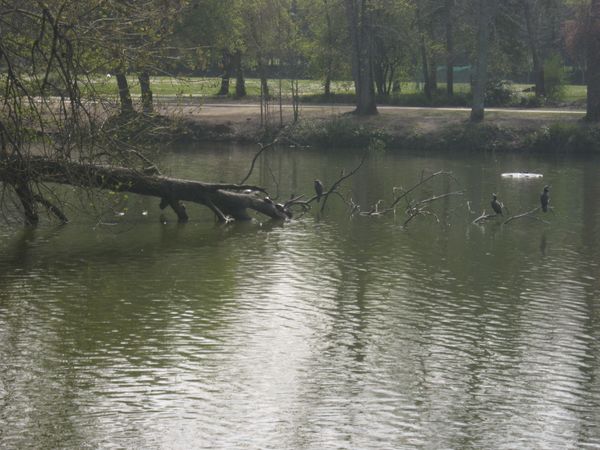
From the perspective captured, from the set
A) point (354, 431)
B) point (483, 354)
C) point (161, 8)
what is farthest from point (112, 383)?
point (161, 8)

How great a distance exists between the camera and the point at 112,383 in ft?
51.5

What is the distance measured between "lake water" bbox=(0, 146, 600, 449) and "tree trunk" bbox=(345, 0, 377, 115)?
24.3m

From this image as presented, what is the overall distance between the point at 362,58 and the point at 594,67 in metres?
11.3

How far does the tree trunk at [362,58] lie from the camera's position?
2181 inches

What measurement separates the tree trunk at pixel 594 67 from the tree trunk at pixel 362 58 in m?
10.3

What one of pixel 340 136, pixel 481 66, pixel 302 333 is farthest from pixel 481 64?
pixel 302 333

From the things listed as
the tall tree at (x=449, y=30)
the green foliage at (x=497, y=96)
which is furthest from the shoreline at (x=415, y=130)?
the tall tree at (x=449, y=30)

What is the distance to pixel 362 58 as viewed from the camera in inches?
2229

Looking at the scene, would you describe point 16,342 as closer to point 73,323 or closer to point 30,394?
point 73,323

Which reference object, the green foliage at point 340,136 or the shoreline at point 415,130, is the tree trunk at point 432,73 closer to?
the shoreline at point 415,130

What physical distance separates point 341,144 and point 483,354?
35.0 metres

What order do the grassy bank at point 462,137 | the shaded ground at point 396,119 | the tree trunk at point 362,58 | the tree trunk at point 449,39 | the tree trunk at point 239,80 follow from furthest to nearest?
the tree trunk at point 239,80 < the tree trunk at point 449,39 < the tree trunk at point 362,58 < the shaded ground at point 396,119 < the grassy bank at point 462,137

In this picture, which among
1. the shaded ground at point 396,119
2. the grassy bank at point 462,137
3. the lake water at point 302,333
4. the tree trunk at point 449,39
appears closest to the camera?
the lake water at point 302,333

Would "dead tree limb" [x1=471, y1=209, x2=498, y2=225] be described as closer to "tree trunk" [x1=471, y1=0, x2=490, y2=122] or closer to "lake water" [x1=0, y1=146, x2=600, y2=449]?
"lake water" [x1=0, y1=146, x2=600, y2=449]
